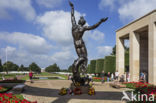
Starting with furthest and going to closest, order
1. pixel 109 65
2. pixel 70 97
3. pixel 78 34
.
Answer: pixel 109 65 → pixel 78 34 → pixel 70 97

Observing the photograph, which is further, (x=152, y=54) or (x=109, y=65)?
(x=109, y=65)

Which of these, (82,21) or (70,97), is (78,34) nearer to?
(82,21)

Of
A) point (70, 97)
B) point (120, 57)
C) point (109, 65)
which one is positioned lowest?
point (70, 97)

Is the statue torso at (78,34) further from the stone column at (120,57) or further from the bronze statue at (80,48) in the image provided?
the stone column at (120,57)

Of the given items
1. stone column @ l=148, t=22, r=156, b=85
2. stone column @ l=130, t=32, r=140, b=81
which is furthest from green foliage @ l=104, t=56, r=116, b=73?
stone column @ l=148, t=22, r=156, b=85

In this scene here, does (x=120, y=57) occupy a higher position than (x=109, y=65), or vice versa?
(x=120, y=57)

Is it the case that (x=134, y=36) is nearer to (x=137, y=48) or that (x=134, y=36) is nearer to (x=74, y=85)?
(x=137, y=48)

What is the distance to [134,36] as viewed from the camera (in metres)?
16.6

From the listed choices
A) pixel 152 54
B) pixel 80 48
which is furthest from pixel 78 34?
pixel 152 54

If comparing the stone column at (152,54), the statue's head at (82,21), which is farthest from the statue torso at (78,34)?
the stone column at (152,54)

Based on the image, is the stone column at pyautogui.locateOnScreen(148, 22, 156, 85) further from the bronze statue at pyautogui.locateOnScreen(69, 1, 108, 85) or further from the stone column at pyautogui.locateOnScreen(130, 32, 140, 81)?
the bronze statue at pyautogui.locateOnScreen(69, 1, 108, 85)

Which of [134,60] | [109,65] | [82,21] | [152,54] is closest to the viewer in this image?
[82,21]

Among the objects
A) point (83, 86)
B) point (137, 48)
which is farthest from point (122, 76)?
point (83, 86)

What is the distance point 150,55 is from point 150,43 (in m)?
1.11
